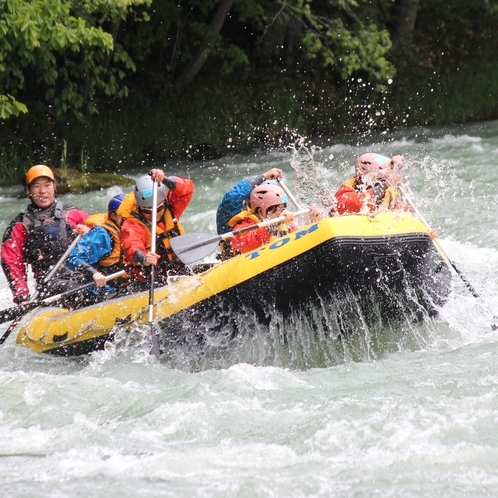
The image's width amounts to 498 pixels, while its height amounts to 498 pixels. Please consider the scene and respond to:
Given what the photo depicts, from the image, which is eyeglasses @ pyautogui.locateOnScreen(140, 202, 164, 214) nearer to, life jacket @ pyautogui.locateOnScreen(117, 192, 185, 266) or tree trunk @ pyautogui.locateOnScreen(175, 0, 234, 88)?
life jacket @ pyautogui.locateOnScreen(117, 192, 185, 266)

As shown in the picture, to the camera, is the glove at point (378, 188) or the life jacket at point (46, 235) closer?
the life jacket at point (46, 235)

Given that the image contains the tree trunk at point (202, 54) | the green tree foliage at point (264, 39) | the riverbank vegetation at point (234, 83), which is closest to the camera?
the riverbank vegetation at point (234, 83)

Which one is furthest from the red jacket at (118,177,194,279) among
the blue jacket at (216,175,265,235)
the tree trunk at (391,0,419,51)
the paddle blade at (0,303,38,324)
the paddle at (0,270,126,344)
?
the tree trunk at (391,0,419,51)

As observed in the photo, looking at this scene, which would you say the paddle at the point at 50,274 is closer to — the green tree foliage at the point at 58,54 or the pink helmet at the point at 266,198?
the pink helmet at the point at 266,198

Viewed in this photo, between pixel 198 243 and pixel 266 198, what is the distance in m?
0.66

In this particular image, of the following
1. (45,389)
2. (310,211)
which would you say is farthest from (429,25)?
(45,389)

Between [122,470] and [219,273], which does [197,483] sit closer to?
[122,470]

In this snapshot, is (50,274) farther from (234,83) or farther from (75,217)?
(234,83)

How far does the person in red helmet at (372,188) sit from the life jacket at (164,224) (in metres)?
1.48

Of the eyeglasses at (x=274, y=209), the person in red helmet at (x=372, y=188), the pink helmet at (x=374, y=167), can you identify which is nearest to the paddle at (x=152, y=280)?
the eyeglasses at (x=274, y=209)

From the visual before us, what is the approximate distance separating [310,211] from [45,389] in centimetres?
226

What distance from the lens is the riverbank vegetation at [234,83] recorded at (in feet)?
47.6

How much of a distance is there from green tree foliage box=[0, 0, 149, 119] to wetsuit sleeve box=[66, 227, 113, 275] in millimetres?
4755

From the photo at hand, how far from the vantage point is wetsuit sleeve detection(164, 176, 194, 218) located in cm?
680
